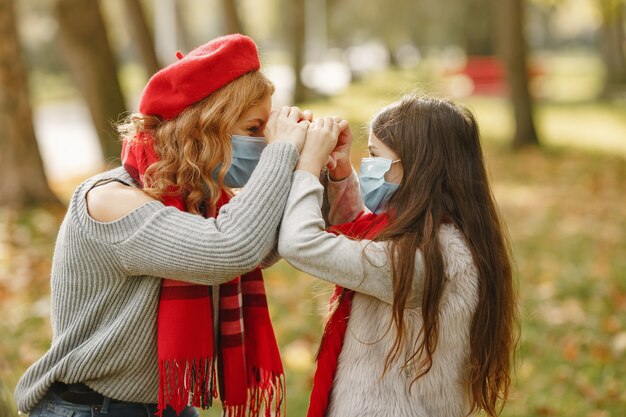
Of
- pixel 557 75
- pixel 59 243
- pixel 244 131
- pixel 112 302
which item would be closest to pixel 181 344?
pixel 112 302

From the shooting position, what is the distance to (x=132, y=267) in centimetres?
240

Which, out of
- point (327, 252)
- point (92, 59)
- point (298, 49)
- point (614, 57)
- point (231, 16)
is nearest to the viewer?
point (327, 252)

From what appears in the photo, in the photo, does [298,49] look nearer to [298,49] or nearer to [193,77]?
[298,49]

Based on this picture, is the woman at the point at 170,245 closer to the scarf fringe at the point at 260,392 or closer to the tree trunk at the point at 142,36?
the scarf fringe at the point at 260,392

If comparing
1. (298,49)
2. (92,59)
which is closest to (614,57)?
(298,49)

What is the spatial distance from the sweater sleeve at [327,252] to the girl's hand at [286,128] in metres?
0.15

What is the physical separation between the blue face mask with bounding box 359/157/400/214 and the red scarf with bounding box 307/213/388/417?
43 millimetres

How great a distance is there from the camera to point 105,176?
2521 millimetres

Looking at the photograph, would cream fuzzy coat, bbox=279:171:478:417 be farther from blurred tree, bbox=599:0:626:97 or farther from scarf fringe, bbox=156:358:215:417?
blurred tree, bbox=599:0:626:97

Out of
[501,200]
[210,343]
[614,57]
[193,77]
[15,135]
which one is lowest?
[614,57]

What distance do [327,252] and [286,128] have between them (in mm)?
443

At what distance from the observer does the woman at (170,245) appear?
2.37 m

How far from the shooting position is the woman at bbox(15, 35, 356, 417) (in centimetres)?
237

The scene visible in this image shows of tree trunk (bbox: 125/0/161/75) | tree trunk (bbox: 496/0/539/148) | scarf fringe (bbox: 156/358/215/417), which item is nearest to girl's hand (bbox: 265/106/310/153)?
scarf fringe (bbox: 156/358/215/417)
